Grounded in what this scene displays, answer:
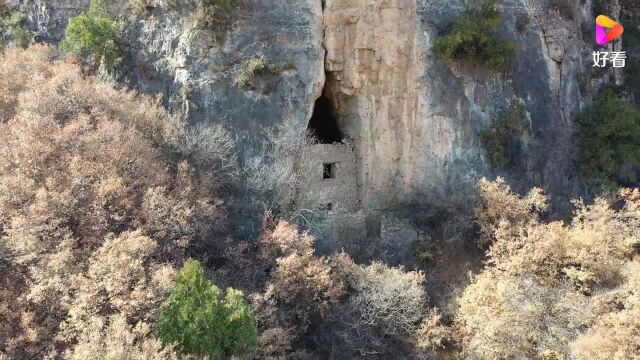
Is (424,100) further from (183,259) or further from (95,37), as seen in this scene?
(95,37)

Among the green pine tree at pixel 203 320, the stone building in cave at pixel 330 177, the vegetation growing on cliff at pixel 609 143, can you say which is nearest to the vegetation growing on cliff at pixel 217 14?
the stone building in cave at pixel 330 177

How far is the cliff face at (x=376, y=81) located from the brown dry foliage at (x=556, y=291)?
3.30 meters

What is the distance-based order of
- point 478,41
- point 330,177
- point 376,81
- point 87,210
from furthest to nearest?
point 330,177 < point 376,81 < point 478,41 < point 87,210

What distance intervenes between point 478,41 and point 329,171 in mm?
7314

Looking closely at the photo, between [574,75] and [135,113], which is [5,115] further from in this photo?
[574,75]

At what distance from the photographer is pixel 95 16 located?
19.7 m

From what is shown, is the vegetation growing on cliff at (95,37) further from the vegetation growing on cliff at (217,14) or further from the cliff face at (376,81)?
the vegetation growing on cliff at (217,14)

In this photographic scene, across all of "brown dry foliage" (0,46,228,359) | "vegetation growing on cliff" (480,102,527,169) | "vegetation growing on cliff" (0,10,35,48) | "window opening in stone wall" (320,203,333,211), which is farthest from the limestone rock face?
"vegetation growing on cliff" (0,10,35,48)

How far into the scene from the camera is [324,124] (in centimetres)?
2297

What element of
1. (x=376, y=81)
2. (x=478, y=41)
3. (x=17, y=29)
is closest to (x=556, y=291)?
(x=478, y=41)

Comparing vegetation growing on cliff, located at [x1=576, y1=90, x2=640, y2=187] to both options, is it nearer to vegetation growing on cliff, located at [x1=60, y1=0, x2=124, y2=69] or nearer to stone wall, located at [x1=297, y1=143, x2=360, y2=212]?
stone wall, located at [x1=297, y1=143, x2=360, y2=212]

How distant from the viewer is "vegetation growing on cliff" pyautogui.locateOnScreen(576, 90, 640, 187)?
20312 millimetres

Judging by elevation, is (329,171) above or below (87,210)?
below

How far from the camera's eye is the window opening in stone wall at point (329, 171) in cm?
2042
